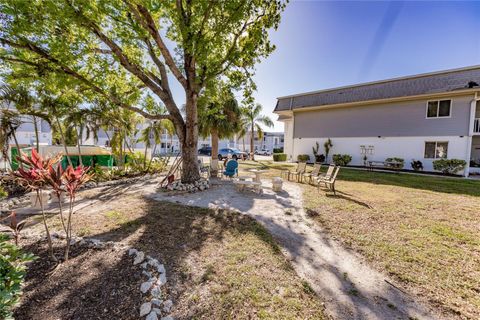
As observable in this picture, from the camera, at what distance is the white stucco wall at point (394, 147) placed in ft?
50.0

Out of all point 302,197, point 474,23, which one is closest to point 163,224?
point 302,197

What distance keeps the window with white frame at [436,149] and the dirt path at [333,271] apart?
16918mm

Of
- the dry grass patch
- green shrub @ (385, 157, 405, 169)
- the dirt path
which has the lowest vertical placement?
the dirt path

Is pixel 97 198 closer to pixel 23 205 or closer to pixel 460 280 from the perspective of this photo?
pixel 23 205

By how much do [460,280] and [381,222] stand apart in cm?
237

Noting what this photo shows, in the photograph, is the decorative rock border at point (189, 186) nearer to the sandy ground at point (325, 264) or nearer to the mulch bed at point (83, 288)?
the sandy ground at point (325, 264)

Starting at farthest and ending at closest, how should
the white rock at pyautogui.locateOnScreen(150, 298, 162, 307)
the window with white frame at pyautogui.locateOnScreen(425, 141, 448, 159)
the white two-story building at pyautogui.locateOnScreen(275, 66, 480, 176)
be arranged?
the window with white frame at pyautogui.locateOnScreen(425, 141, 448, 159) → the white two-story building at pyautogui.locateOnScreen(275, 66, 480, 176) → the white rock at pyautogui.locateOnScreen(150, 298, 162, 307)

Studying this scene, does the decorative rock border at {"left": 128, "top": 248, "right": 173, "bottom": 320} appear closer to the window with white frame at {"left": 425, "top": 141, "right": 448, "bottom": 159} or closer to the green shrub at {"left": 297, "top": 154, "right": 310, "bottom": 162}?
the green shrub at {"left": 297, "top": 154, "right": 310, "bottom": 162}

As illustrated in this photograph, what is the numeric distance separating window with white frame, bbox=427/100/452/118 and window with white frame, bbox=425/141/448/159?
7.17ft

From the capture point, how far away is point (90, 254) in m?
3.49

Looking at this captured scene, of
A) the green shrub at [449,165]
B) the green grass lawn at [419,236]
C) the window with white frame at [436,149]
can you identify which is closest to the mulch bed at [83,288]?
the green grass lawn at [419,236]

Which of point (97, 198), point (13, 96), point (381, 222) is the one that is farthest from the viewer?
point (13, 96)

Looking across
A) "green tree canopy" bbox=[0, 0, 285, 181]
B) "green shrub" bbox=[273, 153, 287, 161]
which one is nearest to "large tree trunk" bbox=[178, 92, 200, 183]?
"green tree canopy" bbox=[0, 0, 285, 181]

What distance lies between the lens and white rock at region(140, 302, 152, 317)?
2300 millimetres
